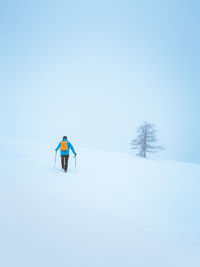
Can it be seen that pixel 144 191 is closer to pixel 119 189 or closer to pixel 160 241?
pixel 119 189

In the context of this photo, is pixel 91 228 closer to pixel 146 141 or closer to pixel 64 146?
pixel 64 146

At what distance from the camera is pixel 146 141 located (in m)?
21.3

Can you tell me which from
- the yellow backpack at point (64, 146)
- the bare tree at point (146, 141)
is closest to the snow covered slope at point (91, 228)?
the yellow backpack at point (64, 146)

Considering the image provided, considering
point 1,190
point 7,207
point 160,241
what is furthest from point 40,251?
point 1,190

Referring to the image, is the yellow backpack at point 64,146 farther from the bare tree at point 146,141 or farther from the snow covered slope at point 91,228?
the bare tree at point 146,141

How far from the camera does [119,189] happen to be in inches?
233

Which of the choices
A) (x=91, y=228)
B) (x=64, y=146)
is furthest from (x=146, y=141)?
(x=91, y=228)

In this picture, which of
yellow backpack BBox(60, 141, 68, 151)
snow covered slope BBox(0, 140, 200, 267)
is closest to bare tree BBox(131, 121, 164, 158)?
yellow backpack BBox(60, 141, 68, 151)

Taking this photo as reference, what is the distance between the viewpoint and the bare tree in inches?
826

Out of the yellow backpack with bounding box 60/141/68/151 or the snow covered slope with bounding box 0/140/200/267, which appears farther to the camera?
the yellow backpack with bounding box 60/141/68/151

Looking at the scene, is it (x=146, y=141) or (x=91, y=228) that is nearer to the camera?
(x=91, y=228)

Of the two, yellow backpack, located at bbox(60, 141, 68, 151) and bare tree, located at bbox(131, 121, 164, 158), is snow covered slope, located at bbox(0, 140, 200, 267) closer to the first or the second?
yellow backpack, located at bbox(60, 141, 68, 151)

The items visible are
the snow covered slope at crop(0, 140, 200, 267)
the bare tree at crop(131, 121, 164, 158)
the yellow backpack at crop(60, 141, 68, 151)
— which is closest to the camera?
the snow covered slope at crop(0, 140, 200, 267)

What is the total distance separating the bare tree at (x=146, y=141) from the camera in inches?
826
